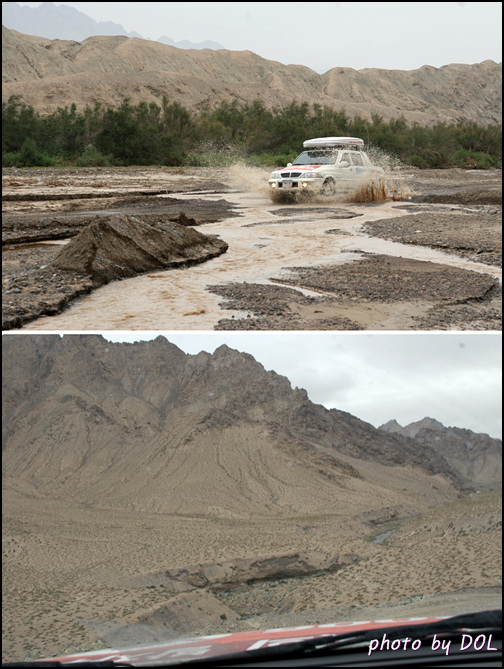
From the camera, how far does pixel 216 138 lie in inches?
1235

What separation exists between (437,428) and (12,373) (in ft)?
214

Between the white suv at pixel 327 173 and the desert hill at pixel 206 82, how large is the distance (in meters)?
52.2

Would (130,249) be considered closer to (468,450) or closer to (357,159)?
(357,159)

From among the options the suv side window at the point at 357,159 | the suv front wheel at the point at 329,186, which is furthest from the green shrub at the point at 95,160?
the suv front wheel at the point at 329,186

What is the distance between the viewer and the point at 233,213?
11.1 metres


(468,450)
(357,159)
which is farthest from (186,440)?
(468,450)

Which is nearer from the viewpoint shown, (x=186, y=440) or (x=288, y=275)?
(x=288, y=275)

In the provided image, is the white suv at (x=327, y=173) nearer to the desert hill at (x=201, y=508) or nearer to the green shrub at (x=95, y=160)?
the desert hill at (x=201, y=508)

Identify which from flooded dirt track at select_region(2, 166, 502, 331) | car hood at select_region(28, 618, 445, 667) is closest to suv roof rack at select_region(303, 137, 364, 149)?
flooded dirt track at select_region(2, 166, 502, 331)

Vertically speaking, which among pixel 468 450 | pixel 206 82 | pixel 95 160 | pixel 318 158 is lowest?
pixel 468 450

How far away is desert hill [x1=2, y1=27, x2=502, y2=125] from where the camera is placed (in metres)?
70.8

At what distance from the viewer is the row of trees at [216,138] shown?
2384cm

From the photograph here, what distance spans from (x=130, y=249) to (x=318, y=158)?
8.26 meters

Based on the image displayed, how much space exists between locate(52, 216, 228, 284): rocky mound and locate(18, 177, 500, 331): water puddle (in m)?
0.17
